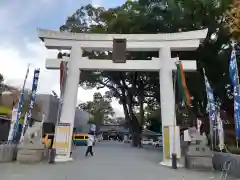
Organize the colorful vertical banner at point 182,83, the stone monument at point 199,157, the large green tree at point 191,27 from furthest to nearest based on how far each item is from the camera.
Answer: the large green tree at point 191,27, the colorful vertical banner at point 182,83, the stone monument at point 199,157

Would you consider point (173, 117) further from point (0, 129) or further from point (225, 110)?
point (0, 129)

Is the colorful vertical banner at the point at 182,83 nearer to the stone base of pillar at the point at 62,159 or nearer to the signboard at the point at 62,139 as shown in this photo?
the signboard at the point at 62,139

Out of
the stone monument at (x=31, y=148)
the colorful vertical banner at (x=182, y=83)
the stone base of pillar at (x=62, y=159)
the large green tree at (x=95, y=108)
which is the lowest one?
the stone base of pillar at (x=62, y=159)

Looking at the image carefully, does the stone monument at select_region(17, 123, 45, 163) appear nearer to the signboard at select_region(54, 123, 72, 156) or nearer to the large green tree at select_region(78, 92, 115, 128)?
the signboard at select_region(54, 123, 72, 156)

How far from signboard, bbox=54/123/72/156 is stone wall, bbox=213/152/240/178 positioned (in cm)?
718

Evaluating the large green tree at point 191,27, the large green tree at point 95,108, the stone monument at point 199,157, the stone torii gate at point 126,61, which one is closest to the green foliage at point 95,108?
the large green tree at point 95,108

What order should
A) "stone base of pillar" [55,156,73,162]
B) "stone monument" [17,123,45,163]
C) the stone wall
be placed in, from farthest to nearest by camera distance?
"stone base of pillar" [55,156,73,162] < "stone monument" [17,123,45,163] < the stone wall

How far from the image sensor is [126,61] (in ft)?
49.4

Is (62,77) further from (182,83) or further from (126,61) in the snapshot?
(182,83)

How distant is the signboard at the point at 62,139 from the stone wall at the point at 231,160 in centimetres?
718

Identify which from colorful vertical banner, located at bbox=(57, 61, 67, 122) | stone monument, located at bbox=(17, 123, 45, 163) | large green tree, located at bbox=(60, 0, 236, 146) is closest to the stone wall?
colorful vertical banner, located at bbox=(57, 61, 67, 122)

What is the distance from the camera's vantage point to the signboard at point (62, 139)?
1376 centimetres

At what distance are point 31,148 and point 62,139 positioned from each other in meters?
1.63

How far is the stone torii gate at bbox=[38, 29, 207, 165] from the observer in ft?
47.8
